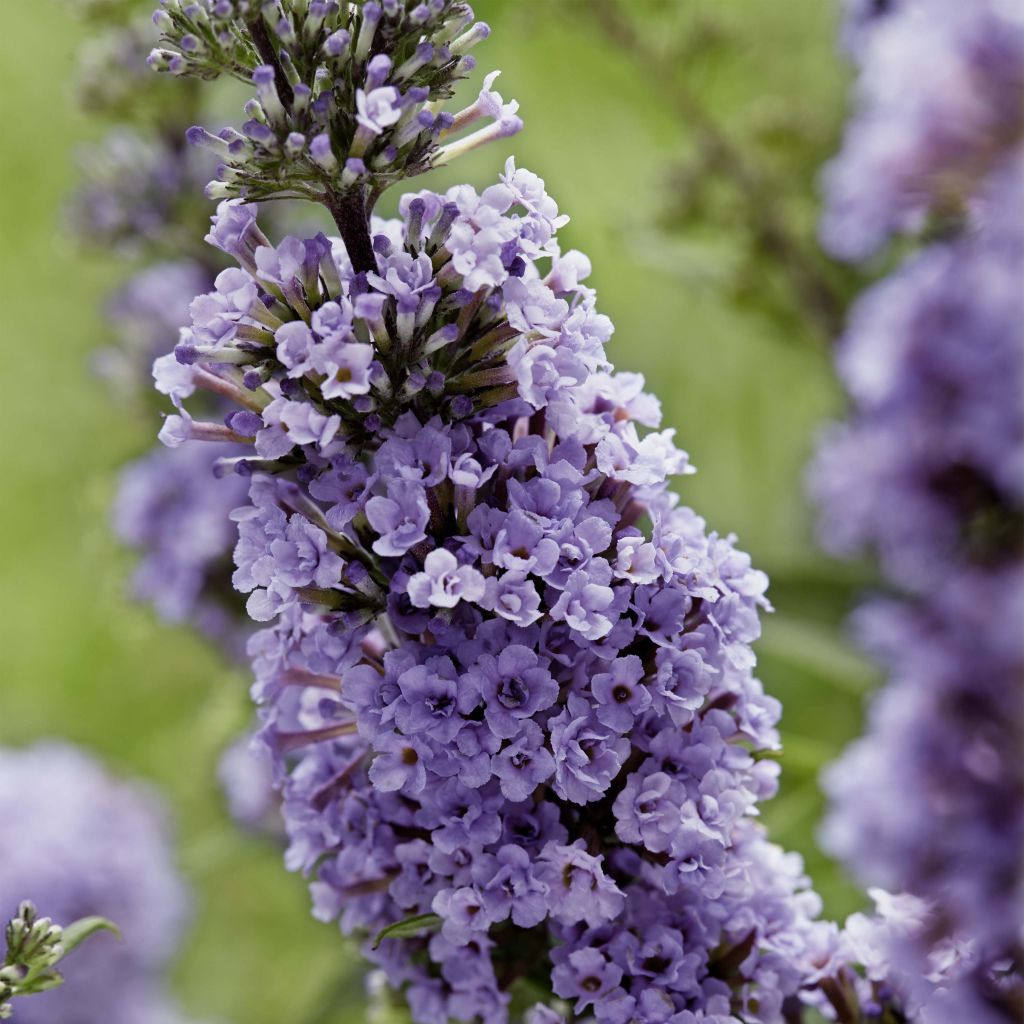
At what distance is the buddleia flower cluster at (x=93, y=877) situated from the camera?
1.51 metres

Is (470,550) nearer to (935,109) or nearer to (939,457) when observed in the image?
(939,457)

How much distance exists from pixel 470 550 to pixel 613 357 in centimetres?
124

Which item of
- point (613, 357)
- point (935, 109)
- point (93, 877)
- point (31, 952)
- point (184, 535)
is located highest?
point (613, 357)

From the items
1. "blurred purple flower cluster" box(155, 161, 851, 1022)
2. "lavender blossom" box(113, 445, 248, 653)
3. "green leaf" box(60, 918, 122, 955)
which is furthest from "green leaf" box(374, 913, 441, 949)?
"lavender blossom" box(113, 445, 248, 653)

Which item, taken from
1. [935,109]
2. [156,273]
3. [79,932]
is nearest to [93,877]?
[156,273]

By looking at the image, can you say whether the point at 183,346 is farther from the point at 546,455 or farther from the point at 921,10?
the point at 921,10

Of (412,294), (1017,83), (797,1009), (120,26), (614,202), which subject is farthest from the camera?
(614,202)

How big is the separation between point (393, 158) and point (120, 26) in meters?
0.92

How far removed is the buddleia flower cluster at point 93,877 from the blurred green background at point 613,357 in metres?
0.07

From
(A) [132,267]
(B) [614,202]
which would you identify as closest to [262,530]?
(B) [614,202]

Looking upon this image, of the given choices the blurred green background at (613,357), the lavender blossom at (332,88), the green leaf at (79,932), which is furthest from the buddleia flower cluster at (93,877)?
the lavender blossom at (332,88)

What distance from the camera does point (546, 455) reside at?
0.76 meters

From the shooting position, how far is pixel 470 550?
28.8 inches

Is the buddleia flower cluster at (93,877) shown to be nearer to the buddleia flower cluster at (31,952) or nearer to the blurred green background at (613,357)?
the blurred green background at (613,357)
